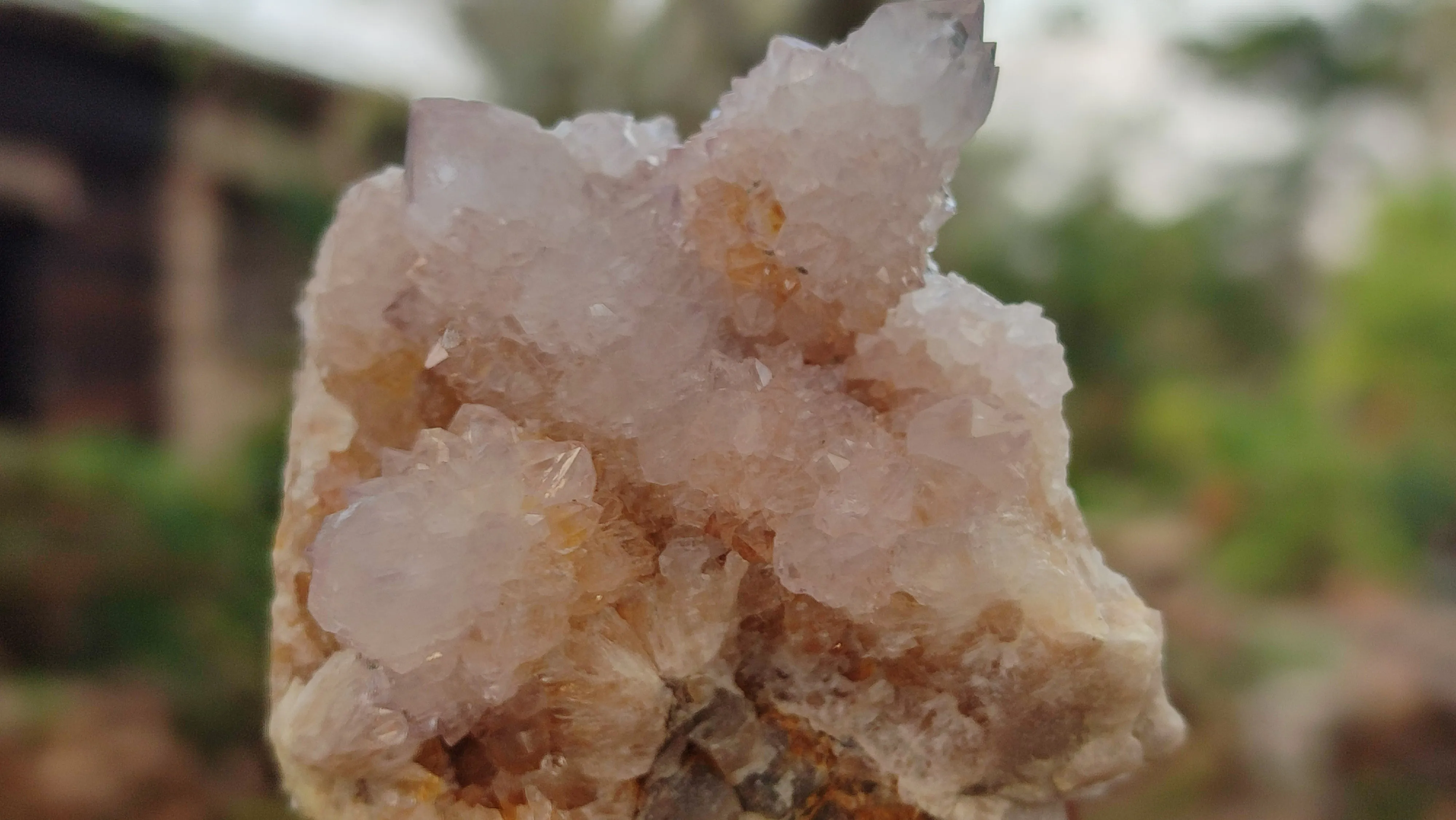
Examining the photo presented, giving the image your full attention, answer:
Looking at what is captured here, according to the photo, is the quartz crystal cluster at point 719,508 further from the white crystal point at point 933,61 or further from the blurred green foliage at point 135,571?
the blurred green foliage at point 135,571

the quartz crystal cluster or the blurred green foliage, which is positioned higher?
the quartz crystal cluster

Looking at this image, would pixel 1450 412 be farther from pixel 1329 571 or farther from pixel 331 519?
pixel 331 519

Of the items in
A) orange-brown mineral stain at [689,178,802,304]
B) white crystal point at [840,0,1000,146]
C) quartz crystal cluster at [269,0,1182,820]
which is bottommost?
quartz crystal cluster at [269,0,1182,820]

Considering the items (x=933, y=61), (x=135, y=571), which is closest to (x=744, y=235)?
(x=933, y=61)

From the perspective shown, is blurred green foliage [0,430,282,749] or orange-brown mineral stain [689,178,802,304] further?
blurred green foliage [0,430,282,749]

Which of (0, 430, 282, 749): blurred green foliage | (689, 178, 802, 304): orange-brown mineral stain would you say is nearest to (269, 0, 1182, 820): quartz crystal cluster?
(689, 178, 802, 304): orange-brown mineral stain

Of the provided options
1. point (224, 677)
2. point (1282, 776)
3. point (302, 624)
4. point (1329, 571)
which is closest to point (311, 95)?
point (224, 677)

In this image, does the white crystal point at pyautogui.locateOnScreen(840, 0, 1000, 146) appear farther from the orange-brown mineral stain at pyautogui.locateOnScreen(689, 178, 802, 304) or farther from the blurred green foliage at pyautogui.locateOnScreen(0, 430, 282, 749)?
the blurred green foliage at pyautogui.locateOnScreen(0, 430, 282, 749)

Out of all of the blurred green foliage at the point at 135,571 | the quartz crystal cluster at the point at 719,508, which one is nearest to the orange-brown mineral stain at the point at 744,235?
the quartz crystal cluster at the point at 719,508

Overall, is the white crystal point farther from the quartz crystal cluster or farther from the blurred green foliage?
the blurred green foliage
